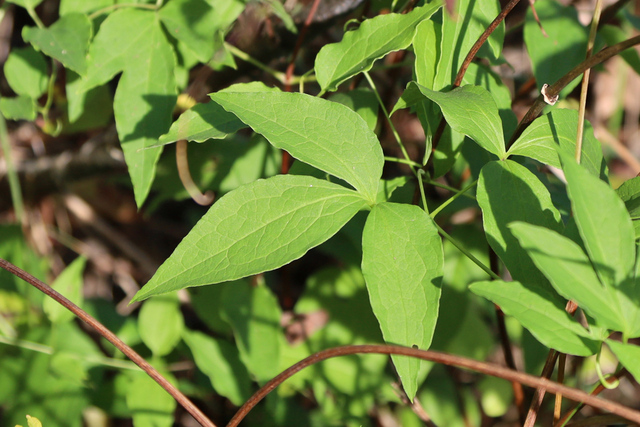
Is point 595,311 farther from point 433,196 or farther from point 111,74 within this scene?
point 433,196

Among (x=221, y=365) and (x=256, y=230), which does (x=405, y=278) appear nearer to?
(x=256, y=230)

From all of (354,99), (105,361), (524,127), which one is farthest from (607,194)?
(105,361)

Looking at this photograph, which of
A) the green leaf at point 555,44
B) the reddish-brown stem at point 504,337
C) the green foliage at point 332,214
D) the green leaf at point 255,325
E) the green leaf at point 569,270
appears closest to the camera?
the green leaf at point 569,270

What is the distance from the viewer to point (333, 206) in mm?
685

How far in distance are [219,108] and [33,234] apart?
1444 millimetres

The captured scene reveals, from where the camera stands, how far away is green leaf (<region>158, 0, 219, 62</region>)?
0.97 metres

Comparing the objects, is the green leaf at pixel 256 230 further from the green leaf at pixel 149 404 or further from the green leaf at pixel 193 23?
the green leaf at pixel 149 404

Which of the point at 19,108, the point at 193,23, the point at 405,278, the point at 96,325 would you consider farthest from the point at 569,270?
the point at 19,108

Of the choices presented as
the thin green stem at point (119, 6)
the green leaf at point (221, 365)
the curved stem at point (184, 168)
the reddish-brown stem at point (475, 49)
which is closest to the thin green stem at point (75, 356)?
the green leaf at point (221, 365)

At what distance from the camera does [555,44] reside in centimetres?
105

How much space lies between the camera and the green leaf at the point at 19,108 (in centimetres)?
106

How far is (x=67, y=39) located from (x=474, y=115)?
0.74m

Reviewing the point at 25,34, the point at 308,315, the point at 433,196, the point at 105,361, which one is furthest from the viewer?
the point at 433,196

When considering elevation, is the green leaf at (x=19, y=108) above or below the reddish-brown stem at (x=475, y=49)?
below
